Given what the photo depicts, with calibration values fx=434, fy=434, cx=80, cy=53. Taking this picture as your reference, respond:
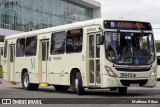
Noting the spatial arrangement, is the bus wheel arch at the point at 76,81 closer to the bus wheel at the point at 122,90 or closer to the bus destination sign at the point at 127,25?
the bus wheel at the point at 122,90

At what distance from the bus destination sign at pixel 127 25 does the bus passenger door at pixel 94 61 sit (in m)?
0.70

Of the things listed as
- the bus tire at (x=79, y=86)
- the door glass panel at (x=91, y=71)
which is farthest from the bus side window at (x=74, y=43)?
the bus tire at (x=79, y=86)

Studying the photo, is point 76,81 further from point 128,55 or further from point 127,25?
point 127,25

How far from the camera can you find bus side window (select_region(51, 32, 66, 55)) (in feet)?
64.6

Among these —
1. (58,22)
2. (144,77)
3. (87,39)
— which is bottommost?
(144,77)

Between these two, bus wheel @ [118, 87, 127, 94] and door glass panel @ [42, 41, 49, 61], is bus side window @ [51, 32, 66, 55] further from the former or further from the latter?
bus wheel @ [118, 87, 127, 94]

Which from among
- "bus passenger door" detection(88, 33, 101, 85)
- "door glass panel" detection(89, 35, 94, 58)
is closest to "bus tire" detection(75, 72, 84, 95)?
"bus passenger door" detection(88, 33, 101, 85)

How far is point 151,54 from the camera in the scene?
17.4m

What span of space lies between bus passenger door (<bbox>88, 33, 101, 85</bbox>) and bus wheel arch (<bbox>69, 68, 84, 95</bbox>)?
0.51 meters

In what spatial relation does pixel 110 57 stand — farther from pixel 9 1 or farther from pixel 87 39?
pixel 9 1

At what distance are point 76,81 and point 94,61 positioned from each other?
136 cm

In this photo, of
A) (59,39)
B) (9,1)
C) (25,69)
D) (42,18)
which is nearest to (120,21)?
(59,39)

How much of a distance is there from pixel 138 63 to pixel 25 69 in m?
8.77

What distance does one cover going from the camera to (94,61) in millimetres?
17453
